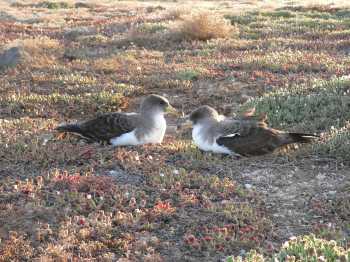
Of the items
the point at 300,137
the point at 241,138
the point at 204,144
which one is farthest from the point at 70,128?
the point at 300,137

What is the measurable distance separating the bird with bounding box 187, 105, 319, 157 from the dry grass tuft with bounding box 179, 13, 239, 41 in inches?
550

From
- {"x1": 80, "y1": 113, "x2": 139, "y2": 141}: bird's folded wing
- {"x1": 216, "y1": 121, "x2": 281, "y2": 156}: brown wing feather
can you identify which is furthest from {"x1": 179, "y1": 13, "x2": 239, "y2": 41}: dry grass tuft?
{"x1": 216, "y1": 121, "x2": 281, "y2": 156}: brown wing feather

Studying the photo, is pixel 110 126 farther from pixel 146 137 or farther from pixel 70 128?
pixel 70 128

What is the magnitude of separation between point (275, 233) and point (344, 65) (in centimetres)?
1126

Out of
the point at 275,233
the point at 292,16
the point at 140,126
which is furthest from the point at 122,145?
the point at 292,16

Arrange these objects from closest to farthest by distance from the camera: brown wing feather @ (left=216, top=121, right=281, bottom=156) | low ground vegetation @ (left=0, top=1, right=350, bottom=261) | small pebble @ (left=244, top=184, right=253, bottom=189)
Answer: low ground vegetation @ (left=0, top=1, right=350, bottom=261) < small pebble @ (left=244, top=184, right=253, bottom=189) < brown wing feather @ (left=216, top=121, right=281, bottom=156)

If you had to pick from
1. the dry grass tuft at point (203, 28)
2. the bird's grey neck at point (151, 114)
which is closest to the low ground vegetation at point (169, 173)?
the bird's grey neck at point (151, 114)

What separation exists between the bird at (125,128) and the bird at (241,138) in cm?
78

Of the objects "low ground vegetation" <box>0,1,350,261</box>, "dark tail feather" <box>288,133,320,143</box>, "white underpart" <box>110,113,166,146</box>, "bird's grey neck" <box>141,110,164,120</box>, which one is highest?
"bird's grey neck" <box>141,110,164,120</box>

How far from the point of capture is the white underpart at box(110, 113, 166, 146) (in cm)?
980

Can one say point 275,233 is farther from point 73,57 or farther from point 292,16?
point 292,16

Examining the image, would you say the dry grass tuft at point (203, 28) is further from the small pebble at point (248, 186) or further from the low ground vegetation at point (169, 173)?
the small pebble at point (248, 186)

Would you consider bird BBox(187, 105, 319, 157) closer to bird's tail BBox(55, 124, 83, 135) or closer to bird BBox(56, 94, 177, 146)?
bird BBox(56, 94, 177, 146)

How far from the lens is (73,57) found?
65.4ft
